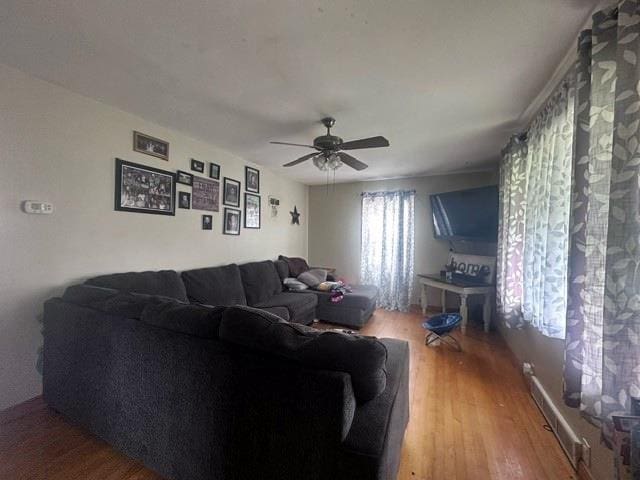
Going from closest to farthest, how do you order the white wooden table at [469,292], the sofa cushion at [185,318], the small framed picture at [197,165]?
the sofa cushion at [185,318] → the small framed picture at [197,165] → the white wooden table at [469,292]

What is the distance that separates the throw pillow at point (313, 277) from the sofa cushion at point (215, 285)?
1092 mm

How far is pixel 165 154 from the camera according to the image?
2678 millimetres

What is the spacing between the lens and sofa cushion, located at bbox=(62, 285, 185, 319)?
140cm

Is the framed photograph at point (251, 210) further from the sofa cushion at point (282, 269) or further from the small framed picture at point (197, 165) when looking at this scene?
the small framed picture at point (197, 165)

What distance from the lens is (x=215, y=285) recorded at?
292cm

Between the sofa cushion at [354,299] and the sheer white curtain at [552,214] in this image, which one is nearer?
the sheer white curtain at [552,214]

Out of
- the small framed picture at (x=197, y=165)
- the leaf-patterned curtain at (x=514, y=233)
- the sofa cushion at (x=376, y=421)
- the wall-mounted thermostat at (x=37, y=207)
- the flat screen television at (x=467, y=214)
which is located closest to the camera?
Result: the sofa cushion at (x=376, y=421)

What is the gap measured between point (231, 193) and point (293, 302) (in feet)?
5.74

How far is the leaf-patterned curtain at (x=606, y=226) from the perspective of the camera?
0.99 meters

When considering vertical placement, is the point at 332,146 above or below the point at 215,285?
above

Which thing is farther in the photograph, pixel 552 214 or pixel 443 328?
pixel 443 328

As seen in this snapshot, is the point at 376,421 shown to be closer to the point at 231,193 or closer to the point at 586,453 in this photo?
the point at 586,453

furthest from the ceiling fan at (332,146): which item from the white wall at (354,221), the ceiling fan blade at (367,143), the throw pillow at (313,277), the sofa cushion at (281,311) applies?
the white wall at (354,221)

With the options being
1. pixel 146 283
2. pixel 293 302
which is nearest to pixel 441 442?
pixel 293 302
